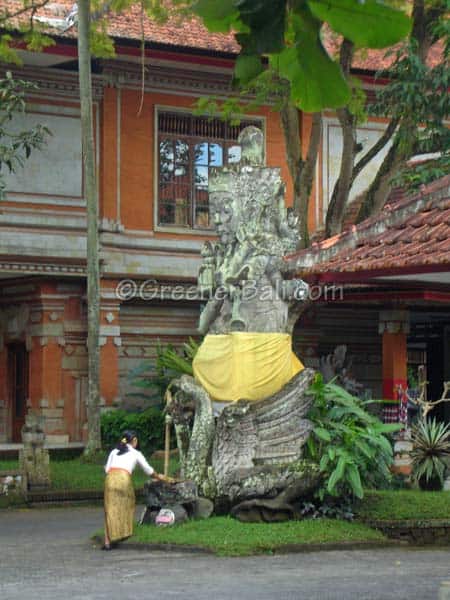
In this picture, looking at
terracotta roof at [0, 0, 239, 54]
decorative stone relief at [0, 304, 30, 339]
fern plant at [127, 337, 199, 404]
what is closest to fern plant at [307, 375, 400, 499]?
fern plant at [127, 337, 199, 404]

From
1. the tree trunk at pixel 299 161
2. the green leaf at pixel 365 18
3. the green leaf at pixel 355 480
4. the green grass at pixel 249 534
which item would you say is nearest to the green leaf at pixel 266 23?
the green leaf at pixel 365 18

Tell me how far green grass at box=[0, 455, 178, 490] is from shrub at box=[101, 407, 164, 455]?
1.01m

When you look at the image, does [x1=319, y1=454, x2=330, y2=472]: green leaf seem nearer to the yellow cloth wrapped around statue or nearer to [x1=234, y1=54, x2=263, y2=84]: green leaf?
the yellow cloth wrapped around statue

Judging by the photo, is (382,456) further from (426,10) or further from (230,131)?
(230,131)

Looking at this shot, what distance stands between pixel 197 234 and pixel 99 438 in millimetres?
5432

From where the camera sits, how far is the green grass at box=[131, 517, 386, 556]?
1067cm

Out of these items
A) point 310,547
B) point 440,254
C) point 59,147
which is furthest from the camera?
point 59,147

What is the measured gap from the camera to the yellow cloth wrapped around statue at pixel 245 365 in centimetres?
1227

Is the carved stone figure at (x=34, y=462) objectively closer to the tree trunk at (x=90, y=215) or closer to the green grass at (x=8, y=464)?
the green grass at (x=8, y=464)

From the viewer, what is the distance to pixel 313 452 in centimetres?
1216

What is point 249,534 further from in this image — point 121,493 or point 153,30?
point 153,30

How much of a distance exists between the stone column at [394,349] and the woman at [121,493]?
22.7ft

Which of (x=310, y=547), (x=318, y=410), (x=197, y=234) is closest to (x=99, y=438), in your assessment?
(x=197, y=234)

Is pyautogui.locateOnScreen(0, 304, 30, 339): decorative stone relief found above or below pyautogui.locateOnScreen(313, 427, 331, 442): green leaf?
above
